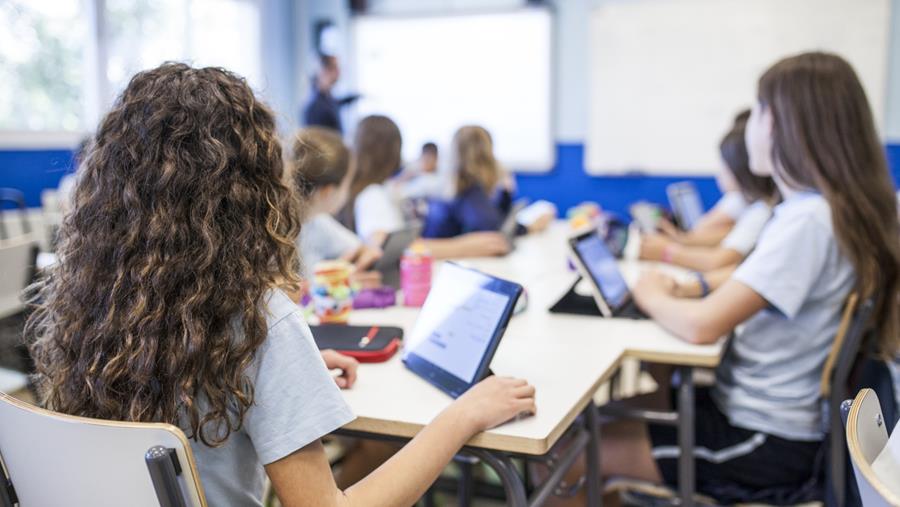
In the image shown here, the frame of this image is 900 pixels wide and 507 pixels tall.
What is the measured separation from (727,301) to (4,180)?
397 cm

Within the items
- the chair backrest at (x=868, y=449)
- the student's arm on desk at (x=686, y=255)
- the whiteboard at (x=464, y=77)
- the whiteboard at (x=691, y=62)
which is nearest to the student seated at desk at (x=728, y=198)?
the student's arm on desk at (x=686, y=255)

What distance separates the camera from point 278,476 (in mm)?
865

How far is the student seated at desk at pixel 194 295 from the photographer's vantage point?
82 cm

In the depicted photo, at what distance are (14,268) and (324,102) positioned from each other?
2.95m

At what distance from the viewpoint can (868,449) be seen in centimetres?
69

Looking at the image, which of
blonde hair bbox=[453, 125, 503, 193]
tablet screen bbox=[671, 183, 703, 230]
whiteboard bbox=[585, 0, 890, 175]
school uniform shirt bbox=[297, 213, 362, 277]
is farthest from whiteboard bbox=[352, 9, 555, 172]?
school uniform shirt bbox=[297, 213, 362, 277]

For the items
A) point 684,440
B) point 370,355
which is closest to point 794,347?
point 684,440

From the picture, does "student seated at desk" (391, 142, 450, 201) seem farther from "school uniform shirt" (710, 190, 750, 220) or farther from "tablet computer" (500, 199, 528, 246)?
→ "school uniform shirt" (710, 190, 750, 220)

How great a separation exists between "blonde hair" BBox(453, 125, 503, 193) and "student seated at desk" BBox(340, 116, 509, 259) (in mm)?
218

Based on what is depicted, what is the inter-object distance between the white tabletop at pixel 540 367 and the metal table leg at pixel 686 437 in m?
0.08

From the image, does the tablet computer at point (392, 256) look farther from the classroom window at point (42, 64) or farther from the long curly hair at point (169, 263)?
the classroom window at point (42, 64)

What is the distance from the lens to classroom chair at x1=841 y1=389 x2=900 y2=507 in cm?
59

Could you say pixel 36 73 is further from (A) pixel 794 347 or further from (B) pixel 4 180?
(A) pixel 794 347

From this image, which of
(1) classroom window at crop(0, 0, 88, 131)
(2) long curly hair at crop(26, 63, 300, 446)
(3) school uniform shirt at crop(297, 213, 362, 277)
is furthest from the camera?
(1) classroom window at crop(0, 0, 88, 131)
